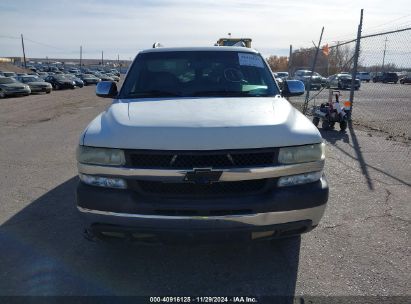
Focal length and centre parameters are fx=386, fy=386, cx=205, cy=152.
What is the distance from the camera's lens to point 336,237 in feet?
12.8

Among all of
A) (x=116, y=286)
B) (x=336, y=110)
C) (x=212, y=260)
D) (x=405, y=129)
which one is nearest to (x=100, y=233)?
(x=116, y=286)

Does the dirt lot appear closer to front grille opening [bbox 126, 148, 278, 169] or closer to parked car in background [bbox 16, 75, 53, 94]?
front grille opening [bbox 126, 148, 278, 169]

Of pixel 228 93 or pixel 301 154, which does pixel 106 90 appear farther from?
pixel 301 154

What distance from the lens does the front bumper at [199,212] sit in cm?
277

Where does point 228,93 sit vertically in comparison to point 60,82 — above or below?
above

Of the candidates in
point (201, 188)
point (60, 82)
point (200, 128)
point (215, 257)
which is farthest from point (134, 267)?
point (60, 82)

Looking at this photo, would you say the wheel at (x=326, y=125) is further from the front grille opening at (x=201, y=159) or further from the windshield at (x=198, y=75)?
the front grille opening at (x=201, y=159)

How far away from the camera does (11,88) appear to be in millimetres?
25094

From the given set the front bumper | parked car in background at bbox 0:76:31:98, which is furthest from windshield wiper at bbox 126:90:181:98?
parked car in background at bbox 0:76:31:98

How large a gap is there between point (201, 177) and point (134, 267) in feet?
3.73

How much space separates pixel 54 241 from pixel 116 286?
1.11m

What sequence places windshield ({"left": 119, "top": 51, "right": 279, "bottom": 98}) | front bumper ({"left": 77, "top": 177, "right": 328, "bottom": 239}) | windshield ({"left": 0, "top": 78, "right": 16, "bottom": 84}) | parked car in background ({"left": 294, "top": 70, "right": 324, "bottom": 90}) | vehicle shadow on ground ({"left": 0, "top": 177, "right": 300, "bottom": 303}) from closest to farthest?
front bumper ({"left": 77, "top": 177, "right": 328, "bottom": 239}) < vehicle shadow on ground ({"left": 0, "top": 177, "right": 300, "bottom": 303}) < windshield ({"left": 119, "top": 51, "right": 279, "bottom": 98}) < parked car in background ({"left": 294, "top": 70, "right": 324, "bottom": 90}) < windshield ({"left": 0, "top": 78, "right": 16, "bottom": 84})

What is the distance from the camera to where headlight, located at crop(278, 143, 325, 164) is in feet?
9.54

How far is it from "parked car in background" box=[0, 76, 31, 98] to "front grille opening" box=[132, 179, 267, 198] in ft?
82.7
